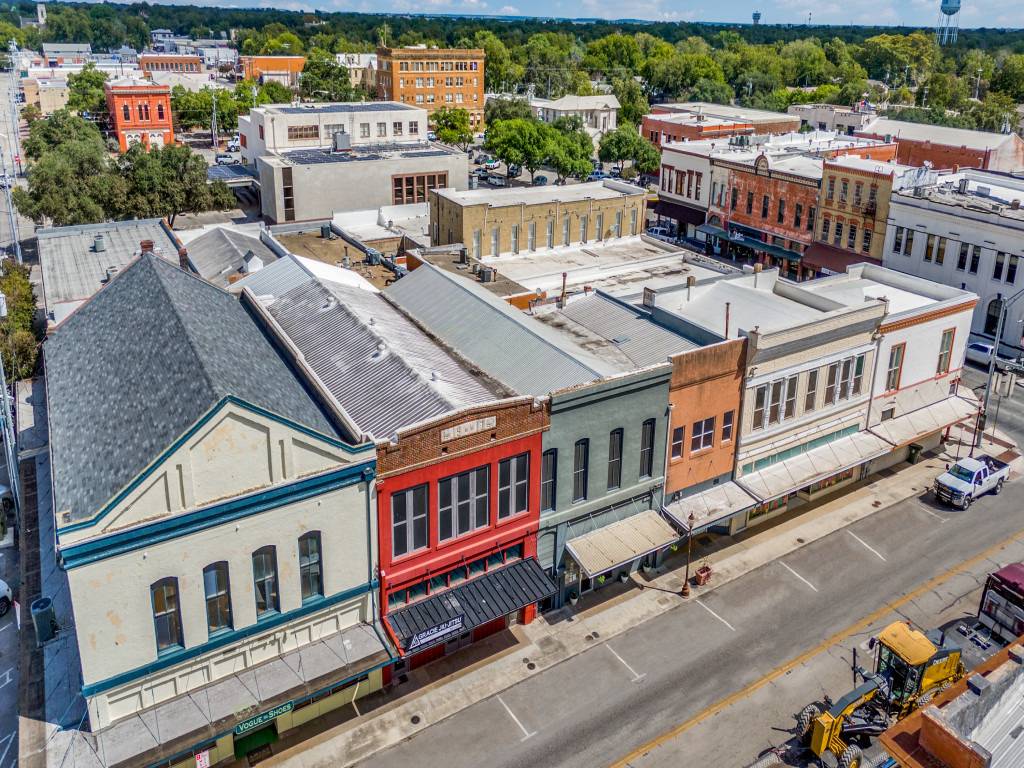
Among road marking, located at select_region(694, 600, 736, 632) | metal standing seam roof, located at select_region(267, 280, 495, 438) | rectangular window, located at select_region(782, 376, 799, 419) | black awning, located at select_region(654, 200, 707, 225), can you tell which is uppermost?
metal standing seam roof, located at select_region(267, 280, 495, 438)

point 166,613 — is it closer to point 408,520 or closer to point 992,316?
point 408,520

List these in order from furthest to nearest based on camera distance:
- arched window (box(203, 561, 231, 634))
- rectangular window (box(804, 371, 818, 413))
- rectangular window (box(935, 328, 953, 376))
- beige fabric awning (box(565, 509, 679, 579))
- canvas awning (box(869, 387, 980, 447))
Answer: rectangular window (box(935, 328, 953, 376)), canvas awning (box(869, 387, 980, 447)), rectangular window (box(804, 371, 818, 413)), beige fabric awning (box(565, 509, 679, 579)), arched window (box(203, 561, 231, 634))

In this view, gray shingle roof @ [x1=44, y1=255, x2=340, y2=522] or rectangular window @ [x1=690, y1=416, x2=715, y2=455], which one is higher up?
gray shingle roof @ [x1=44, y1=255, x2=340, y2=522]

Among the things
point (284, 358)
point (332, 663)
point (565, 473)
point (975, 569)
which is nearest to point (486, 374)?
point (565, 473)

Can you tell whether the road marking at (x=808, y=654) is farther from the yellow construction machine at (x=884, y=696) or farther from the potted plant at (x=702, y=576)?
the yellow construction machine at (x=884, y=696)

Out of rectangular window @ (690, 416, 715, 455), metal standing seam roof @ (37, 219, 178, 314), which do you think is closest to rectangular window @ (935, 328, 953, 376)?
rectangular window @ (690, 416, 715, 455)

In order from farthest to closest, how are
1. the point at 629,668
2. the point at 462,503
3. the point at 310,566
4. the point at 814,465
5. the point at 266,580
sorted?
the point at 814,465, the point at 629,668, the point at 462,503, the point at 310,566, the point at 266,580

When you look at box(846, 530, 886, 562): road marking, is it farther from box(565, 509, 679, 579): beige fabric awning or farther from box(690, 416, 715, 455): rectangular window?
box(565, 509, 679, 579): beige fabric awning

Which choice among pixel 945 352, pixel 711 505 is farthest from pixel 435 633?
pixel 945 352
